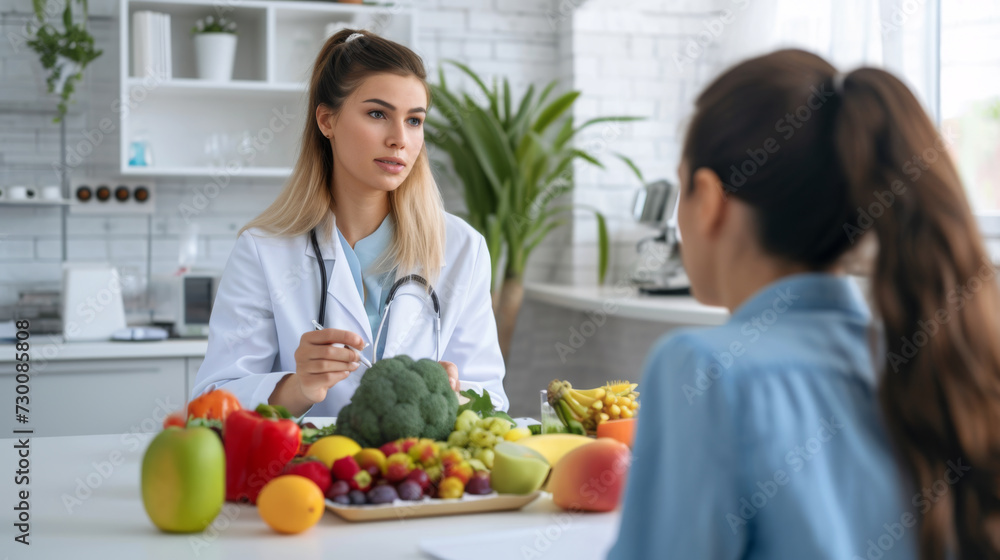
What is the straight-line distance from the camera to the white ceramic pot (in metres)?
3.41

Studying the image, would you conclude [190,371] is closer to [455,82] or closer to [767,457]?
[455,82]

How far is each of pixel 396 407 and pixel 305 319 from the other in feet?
2.71

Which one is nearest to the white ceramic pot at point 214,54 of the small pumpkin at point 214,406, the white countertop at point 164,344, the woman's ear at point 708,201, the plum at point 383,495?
the white countertop at point 164,344

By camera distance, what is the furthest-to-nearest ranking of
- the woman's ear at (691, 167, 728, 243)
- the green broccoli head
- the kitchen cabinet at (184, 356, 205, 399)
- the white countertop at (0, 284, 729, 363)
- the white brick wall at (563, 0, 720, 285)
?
the white brick wall at (563, 0, 720, 285)
the kitchen cabinet at (184, 356, 205, 399)
the white countertop at (0, 284, 729, 363)
the green broccoli head
the woman's ear at (691, 167, 728, 243)

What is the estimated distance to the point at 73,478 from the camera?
125 centimetres

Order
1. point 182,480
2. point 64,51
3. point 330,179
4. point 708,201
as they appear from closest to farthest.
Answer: point 708,201
point 182,480
point 330,179
point 64,51

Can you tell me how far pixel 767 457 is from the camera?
614mm

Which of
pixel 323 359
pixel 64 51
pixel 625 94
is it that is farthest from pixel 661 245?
pixel 64 51

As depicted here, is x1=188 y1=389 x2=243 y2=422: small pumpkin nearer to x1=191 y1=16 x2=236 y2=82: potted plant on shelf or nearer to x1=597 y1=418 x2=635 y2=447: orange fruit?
x1=597 y1=418 x2=635 y2=447: orange fruit

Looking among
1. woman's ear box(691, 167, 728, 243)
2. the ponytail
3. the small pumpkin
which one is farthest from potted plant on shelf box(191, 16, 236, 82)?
the ponytail

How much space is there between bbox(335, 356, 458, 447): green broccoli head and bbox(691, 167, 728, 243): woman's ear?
54 cm

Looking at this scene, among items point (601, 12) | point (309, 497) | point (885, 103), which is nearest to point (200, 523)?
point (309, 497)

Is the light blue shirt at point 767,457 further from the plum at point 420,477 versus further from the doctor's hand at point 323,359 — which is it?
the doctor's hand at point 323,359

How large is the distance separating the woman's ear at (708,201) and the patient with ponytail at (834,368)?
2 centimetres
